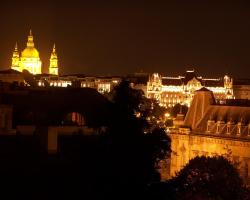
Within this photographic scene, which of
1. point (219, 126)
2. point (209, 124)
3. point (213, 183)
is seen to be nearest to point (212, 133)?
point (219, 126)

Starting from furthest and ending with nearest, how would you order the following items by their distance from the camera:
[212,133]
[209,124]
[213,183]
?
[209,124] → [212,133] → [213,183]

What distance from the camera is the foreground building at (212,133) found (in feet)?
236

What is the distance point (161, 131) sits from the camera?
2753cm

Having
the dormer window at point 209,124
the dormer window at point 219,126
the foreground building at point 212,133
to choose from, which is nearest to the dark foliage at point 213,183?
the foreground building at point 212,133

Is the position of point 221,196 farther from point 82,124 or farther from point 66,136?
point 66,136

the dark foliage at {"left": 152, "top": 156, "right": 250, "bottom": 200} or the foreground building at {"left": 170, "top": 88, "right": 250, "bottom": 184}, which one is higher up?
the foreground building at {"left": 170, "top": 88, "right": 250, "bottom": 184}

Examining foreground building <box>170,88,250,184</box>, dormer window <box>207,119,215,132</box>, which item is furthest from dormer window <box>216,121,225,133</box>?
dormer window <box>207,119,215,132</box>

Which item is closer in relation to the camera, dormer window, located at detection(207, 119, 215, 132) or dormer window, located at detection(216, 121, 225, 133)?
dormer window, located at detection(216, 121, 225, 133)

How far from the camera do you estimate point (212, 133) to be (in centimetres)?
7556

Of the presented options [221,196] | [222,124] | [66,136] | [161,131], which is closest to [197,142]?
[222,124]

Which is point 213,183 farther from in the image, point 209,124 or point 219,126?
point 209,124

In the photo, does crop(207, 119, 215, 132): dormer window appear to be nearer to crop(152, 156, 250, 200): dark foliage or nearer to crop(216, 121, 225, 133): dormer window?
crop(216, 121, 225, 133): dormer window

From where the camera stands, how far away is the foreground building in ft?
236

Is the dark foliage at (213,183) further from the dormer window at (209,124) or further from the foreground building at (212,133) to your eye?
the dormer window at (209,124)
